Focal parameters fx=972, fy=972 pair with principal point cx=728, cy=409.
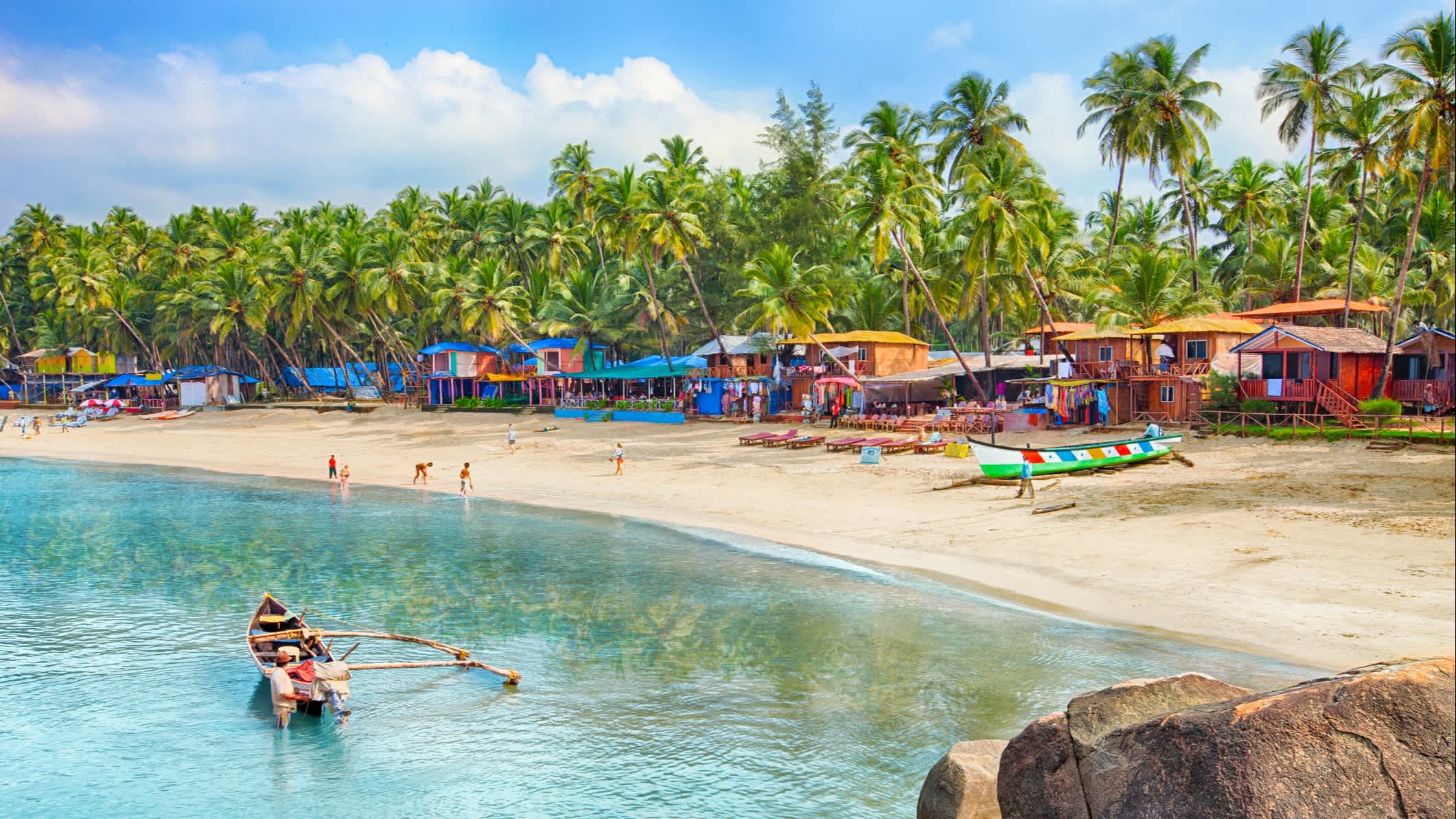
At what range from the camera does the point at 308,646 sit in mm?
16484

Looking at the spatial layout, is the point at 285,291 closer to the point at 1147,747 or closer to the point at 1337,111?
the point at 1337,111

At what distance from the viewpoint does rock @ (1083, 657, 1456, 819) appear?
445 cm

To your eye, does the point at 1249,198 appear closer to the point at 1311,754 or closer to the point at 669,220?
the point at 669,220

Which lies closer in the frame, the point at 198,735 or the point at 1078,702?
the point at 1078,702

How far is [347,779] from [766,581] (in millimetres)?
11040

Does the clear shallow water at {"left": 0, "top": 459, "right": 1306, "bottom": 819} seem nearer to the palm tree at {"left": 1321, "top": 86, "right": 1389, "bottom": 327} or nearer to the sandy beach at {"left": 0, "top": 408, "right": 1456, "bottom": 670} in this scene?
the sandy beach at {"left": 0, "top": 408, "right": 1456, "bottom": 670}

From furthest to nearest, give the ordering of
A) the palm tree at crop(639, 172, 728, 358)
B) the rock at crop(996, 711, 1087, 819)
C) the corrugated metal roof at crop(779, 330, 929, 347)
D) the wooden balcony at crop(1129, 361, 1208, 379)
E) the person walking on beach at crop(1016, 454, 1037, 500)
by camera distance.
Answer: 1. the palm tree at crop(639, 172, 728, 358)
2. the corrugated metal roof at crop(779, 330, 929, 347)
3. the wooden balcony at crop(1129, 361, 1208, 379)
4. the person walking on beach at crop(1016, 454, 1037, 500)
5. the rock at crop(996, 711, 1087, 819)

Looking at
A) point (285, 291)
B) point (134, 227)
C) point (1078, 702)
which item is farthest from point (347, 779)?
point (134, 227)

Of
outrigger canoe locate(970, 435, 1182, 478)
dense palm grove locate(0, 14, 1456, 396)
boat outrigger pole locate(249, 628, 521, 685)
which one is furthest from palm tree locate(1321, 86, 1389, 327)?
boat outrigger pole locate(249, 628, 521, 685)

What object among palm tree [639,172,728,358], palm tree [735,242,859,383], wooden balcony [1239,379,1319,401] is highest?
palm tree [639,172,728,358]

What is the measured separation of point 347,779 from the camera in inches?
512

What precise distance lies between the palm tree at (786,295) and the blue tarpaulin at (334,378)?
46.9 meters

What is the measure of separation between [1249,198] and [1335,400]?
26897 millimetres

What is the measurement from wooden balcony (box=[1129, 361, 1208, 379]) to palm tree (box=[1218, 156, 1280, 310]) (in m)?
17.1
